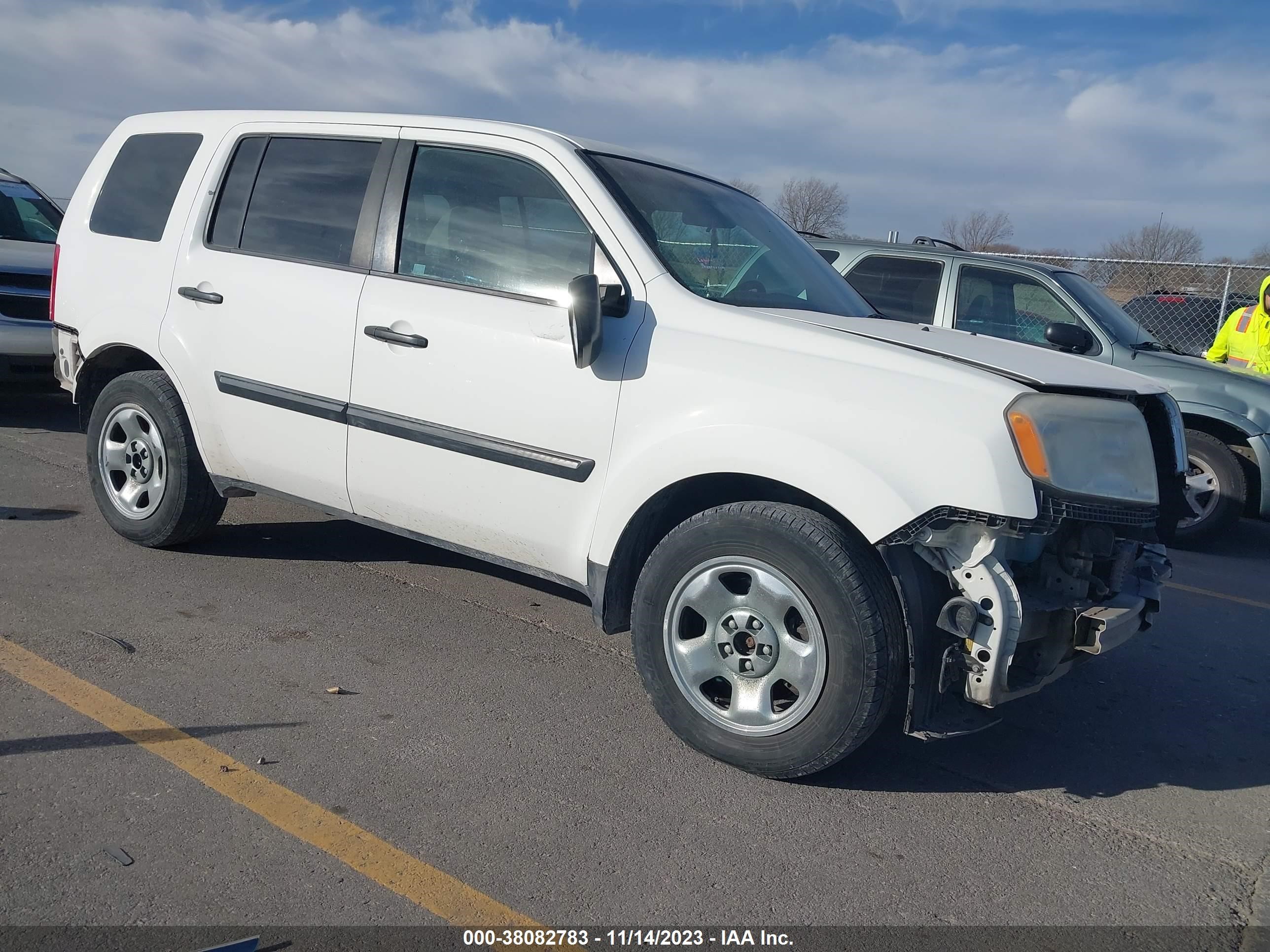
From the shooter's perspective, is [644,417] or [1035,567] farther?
[644,417]

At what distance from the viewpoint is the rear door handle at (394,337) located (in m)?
3.89

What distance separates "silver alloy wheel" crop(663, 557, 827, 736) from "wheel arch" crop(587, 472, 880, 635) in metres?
0.26

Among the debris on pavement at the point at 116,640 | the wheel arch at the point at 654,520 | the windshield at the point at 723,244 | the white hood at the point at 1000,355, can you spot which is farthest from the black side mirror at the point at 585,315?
the debris on pavement at the point at 116,640

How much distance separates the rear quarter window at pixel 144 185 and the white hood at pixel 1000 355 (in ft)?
9.49

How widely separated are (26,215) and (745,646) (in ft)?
27.8

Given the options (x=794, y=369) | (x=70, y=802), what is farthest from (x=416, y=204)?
(x=70, y=802)

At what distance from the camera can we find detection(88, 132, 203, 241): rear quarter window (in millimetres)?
4855

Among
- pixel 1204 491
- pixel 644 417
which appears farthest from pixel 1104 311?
pixel 644 417

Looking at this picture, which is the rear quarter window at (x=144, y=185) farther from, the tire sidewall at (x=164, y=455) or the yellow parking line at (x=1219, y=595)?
the yellow parking line at (x=1219, y=595)

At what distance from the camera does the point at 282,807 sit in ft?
9.60

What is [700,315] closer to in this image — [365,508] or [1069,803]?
[365,508]

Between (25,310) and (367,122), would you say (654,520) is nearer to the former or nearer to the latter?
(367,122)

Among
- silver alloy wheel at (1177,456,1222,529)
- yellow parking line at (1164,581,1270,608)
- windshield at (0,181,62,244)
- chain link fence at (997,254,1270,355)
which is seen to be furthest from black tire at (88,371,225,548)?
chain link fence at (997,254,1270,355)

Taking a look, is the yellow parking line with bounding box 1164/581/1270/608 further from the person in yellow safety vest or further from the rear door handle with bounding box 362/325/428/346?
the rear door handle with bounding box 362/325/428/346
